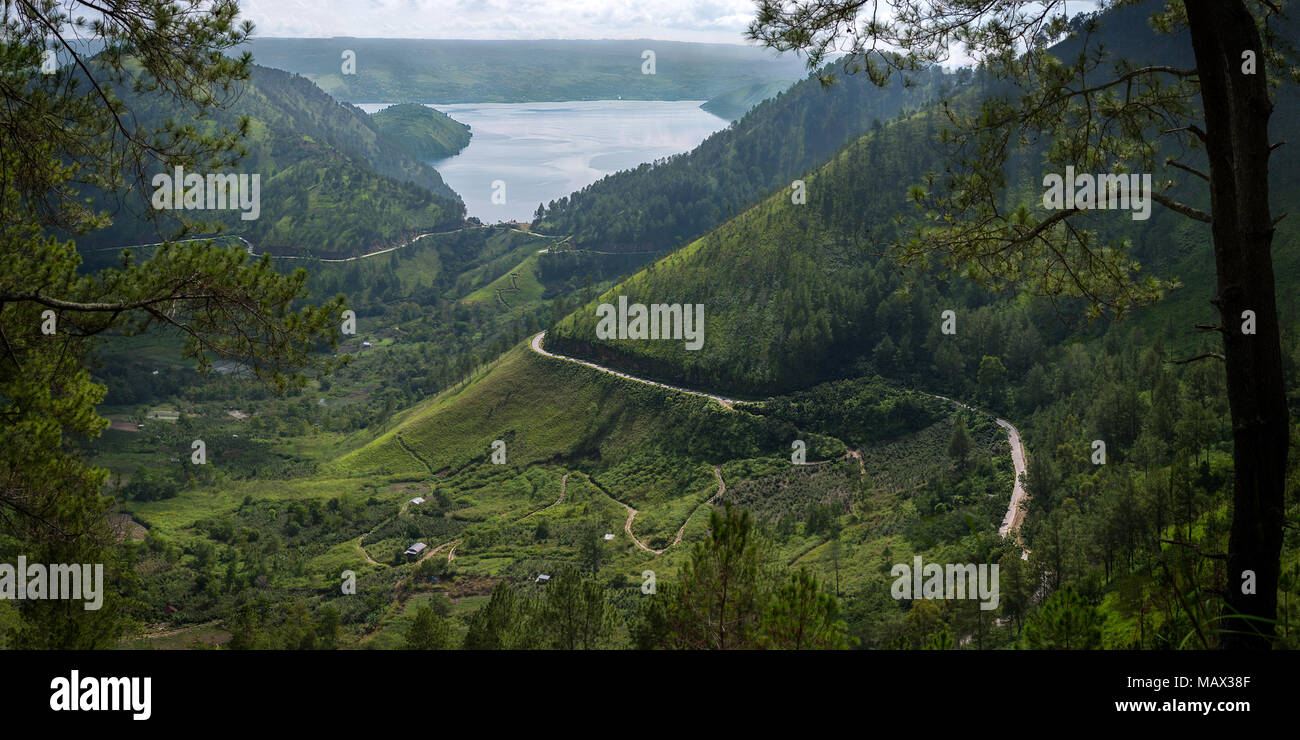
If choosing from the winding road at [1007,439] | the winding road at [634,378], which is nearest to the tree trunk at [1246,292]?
the winding road at [1007,439]

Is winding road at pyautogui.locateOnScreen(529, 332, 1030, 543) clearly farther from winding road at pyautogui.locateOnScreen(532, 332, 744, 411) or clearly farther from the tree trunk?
the tree trunk

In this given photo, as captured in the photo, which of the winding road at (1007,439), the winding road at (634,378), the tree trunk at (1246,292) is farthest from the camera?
the winding road at (634,378)

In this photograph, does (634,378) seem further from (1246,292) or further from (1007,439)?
(1246,292)

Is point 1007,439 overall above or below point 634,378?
below

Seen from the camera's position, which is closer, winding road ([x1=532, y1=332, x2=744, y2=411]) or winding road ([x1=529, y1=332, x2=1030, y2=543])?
winding road ([x1=529, y1=332, x2=1030, y2=543])

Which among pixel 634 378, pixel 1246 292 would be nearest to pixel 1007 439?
pixel 634 378

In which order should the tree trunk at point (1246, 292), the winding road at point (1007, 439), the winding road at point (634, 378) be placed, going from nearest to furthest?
the tree trunk at point (1246, 292) < the winding road at point (1007, 439) < the winding road at point (634, 378)

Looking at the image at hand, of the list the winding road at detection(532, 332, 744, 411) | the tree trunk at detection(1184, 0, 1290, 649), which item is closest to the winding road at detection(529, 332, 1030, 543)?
the winding road at detection(532, 332, 744, 411)

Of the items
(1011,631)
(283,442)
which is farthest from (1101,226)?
(283,442)

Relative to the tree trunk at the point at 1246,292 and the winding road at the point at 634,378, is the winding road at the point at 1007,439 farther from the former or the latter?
the tree trunk at the point at 1246,292
